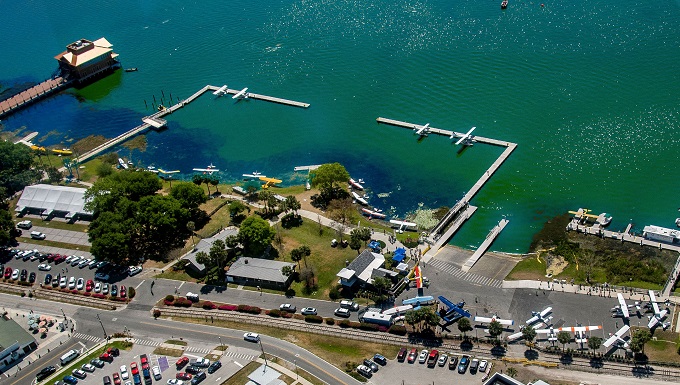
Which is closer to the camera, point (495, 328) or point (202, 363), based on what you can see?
point (495, 328)

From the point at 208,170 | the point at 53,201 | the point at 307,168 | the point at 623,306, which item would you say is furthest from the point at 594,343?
the point at 53,201

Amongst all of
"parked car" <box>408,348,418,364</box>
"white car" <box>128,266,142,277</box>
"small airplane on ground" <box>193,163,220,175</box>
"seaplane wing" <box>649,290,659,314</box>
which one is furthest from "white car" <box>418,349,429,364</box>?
Answer: "small airplane on ground" <box>193,163,220,175</box>

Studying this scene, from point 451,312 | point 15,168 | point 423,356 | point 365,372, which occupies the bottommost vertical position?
point 365,372

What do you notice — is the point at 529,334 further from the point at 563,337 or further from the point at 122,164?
the point at 122,164

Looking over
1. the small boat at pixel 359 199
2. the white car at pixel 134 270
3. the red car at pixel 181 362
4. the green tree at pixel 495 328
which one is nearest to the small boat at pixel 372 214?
the small boat at pixel 359 199

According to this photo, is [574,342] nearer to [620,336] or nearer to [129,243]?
[620,336]

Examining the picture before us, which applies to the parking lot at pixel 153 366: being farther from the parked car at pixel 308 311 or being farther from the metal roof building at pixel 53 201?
the metal roof building at pixel 53 201
